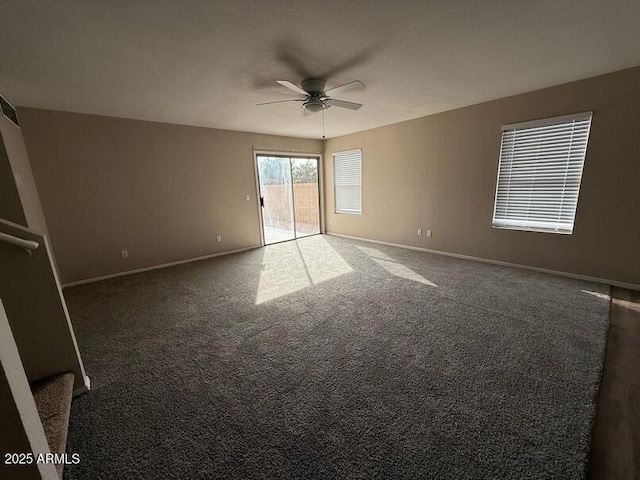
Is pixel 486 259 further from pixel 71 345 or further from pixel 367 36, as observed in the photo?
pixel 71 345

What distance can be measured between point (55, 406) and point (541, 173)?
518 cm

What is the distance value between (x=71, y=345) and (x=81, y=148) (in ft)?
10.5

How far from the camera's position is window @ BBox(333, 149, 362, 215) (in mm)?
5766

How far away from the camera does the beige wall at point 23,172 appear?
2.47m

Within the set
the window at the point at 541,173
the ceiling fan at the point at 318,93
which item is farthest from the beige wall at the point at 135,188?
the window at the point at 541,173

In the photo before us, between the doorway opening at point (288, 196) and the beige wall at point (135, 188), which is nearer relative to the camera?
the beige wall at point (135, 188)

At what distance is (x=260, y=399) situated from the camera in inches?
64.5

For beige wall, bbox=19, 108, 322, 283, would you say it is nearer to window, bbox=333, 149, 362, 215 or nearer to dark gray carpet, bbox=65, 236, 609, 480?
dark gray carpet, bbox=65, 236, 609, 480

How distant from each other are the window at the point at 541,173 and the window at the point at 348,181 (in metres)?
2.71

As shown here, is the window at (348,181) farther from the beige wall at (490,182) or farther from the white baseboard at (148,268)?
the white baseboard at (148,268)

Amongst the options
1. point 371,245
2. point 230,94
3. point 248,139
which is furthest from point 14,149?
point 371,245

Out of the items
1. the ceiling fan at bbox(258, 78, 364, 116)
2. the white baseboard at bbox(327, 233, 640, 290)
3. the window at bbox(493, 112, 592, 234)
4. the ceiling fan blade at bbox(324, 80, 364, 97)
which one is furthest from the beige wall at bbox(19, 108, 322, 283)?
the window at bbox(493, 112, 592, 234)

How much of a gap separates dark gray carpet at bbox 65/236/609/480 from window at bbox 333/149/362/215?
3.02 m

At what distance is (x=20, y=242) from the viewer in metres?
1.39
